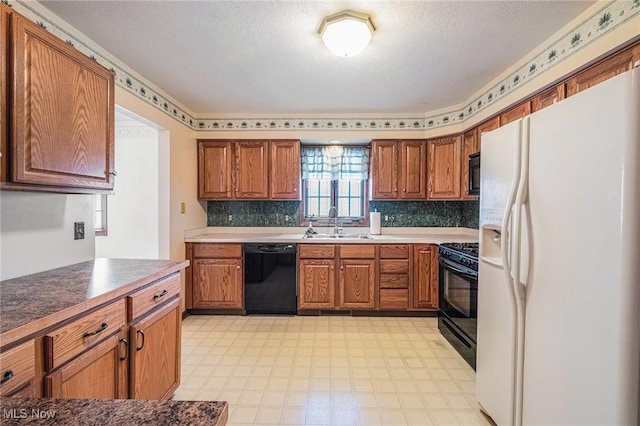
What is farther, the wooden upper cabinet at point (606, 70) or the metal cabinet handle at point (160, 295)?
the metal cabinet handle at point (160, 295)

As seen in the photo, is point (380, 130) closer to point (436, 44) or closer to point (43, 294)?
point (436, 44)

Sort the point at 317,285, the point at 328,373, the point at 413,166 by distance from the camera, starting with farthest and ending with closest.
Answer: the point at 413,166 → the point at 317,285 → the point at 328,373

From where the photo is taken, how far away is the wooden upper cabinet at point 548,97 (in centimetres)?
197

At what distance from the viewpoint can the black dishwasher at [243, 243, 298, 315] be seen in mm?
3410

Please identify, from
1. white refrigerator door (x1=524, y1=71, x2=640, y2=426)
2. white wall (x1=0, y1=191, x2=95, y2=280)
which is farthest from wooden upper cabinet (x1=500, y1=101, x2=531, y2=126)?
white wall (x1=0, y1=191, x2=95, y2=280)

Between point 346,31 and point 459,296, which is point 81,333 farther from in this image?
point 459,296

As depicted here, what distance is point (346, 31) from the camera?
1.84 metres

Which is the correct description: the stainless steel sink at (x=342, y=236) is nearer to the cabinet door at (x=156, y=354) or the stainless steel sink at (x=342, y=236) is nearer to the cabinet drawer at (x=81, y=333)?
the cabinet door at (x=156, y=354)

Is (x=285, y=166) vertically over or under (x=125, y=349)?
over

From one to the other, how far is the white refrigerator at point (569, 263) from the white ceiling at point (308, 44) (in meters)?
0.88

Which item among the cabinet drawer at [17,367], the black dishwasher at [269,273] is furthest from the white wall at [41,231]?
the black dishwasher at [269,273]

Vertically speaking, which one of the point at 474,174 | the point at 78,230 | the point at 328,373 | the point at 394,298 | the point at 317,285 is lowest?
the point at 328,373

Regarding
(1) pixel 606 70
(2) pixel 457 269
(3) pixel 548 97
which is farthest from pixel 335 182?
(1) pixel 606 70

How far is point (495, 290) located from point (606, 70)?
Result: 134 cm
